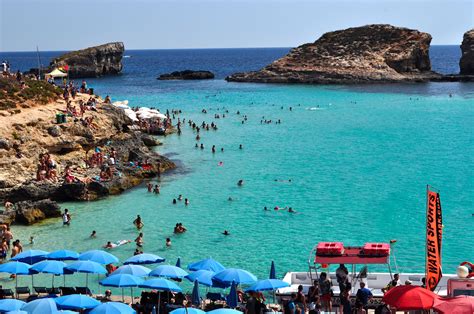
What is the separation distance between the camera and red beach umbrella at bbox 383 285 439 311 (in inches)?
659

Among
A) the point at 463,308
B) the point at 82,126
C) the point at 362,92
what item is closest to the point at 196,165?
the point at 82,126

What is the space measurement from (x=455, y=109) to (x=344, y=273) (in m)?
61.1

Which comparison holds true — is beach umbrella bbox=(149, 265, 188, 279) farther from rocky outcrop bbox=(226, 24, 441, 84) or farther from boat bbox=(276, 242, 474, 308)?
rocky outcrop bbox=(226, 24, 441, 84)

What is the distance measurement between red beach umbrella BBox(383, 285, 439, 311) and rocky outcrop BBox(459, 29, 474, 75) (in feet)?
371

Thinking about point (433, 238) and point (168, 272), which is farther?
point (168, 272)

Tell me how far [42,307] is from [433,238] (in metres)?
10.3

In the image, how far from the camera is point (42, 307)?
58.9 feet

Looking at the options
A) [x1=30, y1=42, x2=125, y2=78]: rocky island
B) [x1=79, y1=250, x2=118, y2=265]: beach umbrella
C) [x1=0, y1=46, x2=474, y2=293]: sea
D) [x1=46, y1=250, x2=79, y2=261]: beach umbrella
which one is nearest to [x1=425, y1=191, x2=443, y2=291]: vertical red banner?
[x1=0, y1=46, x2=474, y2=293]: sea

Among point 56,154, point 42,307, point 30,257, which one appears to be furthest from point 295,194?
point 42,307

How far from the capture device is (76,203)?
38.0 meters

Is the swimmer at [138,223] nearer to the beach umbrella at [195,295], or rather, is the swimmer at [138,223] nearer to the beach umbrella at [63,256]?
the beach umbrella at [63,256]

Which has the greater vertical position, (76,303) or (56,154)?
(56,154)

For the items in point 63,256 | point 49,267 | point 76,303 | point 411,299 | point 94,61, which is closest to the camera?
point 411,299

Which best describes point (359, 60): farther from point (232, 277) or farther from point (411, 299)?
point (411, 299)
